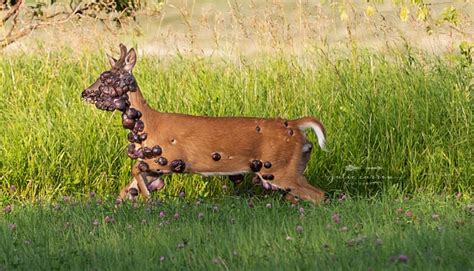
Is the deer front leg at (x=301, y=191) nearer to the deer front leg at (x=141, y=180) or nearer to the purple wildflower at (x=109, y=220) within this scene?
the deer front leg at (x=141, y=180)

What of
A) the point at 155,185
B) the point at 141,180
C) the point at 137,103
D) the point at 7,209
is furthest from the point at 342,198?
the point at 7,209

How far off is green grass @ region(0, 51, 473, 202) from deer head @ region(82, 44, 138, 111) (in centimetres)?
111

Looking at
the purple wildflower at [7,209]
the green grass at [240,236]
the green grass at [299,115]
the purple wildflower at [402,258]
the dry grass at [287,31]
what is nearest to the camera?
the purple wildflower at [402,258]

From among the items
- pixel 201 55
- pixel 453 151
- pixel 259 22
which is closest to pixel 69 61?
pixel 201 55

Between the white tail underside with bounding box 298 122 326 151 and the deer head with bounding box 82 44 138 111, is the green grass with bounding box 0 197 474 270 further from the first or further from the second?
the deer head with bounding box 82 44 138 111

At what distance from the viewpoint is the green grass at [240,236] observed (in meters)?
5.53

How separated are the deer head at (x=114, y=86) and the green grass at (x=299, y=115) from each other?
3.63ft

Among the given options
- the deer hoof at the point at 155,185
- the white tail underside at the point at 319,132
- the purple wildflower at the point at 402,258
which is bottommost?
the deer hoof at the point at 155,185

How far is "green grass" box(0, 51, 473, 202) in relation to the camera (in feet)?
29.1

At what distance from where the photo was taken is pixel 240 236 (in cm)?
616

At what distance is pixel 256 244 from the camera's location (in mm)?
5965

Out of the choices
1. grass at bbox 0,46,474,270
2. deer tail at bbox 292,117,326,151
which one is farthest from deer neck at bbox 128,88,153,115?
deer tail at bbox 292,117,326,151

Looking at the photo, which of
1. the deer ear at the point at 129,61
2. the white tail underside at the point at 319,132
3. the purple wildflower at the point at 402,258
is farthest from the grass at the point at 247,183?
the deer ear at the point at 129,61

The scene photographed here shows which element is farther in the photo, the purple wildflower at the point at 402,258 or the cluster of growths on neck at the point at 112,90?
the cluster of growths on neck at the point at 112,90
